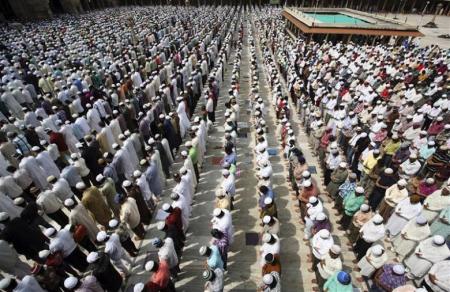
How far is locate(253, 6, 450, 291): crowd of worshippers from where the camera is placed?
4.40 metres

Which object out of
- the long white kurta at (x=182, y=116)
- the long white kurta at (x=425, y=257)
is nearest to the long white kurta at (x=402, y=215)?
the long white kurta at (x=425, y=257)

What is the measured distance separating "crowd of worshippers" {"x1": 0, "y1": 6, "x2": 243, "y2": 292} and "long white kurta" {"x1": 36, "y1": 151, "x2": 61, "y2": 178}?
0.02 m

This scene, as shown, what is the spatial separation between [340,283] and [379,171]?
343cm

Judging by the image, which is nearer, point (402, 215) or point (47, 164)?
point (402, 215)

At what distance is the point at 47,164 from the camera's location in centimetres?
703

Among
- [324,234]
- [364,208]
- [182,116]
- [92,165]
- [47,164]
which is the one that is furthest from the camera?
[182,116]

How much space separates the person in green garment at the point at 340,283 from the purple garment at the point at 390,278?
0.69 meters

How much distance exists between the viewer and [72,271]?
5.20 m

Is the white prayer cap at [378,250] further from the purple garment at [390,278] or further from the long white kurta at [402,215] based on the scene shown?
the long white kurta at [402,215]

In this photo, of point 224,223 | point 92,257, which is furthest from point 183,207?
point 92,257

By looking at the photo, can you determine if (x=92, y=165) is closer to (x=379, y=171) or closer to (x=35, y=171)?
(x=35, y=171)

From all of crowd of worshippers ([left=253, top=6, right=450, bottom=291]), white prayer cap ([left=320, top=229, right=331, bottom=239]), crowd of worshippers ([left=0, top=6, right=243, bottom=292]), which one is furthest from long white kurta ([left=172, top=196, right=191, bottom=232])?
white prayer cap ([left=320, top=229, right=331, bottom=239])

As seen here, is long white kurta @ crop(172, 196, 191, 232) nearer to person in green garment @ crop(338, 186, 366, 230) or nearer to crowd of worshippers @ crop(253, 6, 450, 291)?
crowd of worshippers @ crop(253, 6, 450, 291)

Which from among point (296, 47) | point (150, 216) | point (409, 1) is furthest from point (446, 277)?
point (409, 1)
